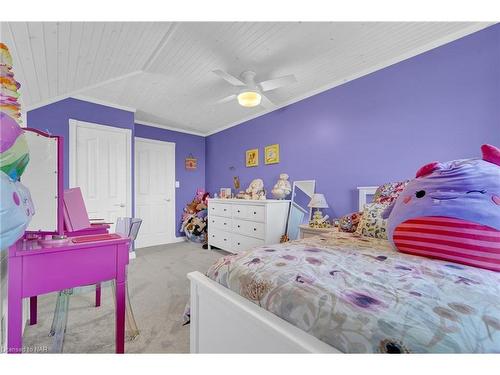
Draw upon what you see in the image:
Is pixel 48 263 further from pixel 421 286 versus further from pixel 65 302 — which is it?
pixel 421 286

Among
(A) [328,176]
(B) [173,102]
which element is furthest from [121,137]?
(A) [328,176]

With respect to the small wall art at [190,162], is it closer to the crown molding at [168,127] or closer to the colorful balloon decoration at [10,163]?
the crown molding at [168,127]

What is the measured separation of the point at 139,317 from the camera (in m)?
1.76

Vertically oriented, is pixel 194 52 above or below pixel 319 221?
above

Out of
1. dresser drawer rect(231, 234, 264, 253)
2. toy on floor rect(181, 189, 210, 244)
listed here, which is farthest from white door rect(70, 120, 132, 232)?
dresser drawer rect(231, 234, 264, 253)

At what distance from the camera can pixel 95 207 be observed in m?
3.13

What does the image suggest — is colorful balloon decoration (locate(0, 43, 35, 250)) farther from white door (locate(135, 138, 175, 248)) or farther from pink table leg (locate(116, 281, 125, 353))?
white door (locate(135, 138, 175, 248))

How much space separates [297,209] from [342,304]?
2.57m

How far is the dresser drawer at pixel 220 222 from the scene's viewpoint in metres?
3.50

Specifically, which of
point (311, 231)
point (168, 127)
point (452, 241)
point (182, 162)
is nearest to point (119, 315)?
point (452, 241)

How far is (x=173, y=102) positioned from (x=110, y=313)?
110 inches

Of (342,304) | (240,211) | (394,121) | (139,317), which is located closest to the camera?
(342,304)

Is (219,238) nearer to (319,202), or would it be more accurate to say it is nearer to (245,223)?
(245,223)

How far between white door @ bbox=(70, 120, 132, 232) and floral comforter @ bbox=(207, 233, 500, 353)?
2946mm
